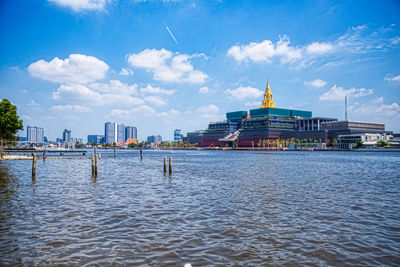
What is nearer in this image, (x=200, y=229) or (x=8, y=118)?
(x=200, y=229)

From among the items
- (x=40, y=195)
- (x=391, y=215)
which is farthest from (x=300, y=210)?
(x=40, y=195)

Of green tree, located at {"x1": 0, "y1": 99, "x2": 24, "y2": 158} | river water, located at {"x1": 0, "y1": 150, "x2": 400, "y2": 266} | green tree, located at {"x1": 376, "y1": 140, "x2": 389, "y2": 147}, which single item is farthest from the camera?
green tree, located at {"x1": 376, "y1": 140, "x2": 389, "y2": 147}

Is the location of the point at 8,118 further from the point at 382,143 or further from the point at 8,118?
the point at 382,143

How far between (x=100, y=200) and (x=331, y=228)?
1593cm

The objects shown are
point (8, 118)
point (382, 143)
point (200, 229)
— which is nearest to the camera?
point (200, 229)

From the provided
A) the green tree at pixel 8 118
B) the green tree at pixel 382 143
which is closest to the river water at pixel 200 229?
the green tree at pixel 8 118

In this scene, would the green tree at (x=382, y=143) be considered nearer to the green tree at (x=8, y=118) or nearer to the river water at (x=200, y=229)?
the river water at (x=200, y=229)

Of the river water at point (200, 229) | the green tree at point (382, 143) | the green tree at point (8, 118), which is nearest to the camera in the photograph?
the river water at point (200, 229)

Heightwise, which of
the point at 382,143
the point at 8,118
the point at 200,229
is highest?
the point at 8,118

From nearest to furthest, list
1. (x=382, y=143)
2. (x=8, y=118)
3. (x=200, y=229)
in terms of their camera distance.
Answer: (x=200, y=229) → (x=8, y=118) → (x=382, y=143)

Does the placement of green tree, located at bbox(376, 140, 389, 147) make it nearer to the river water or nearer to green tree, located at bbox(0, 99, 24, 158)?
the river water

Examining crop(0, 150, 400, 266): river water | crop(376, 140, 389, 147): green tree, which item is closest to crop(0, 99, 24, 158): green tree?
crop(0, 150, 400, 266): river water

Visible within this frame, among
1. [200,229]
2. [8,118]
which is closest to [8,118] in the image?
[8,118]

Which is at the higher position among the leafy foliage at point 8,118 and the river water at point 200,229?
the leafy foliage at point 8,118
